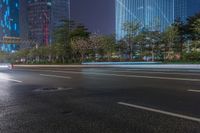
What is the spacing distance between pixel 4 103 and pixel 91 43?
50194mm

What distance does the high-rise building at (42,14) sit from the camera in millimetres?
130250

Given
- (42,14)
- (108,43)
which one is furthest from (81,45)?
(42,14)

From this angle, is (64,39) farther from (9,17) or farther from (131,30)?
(9,17)

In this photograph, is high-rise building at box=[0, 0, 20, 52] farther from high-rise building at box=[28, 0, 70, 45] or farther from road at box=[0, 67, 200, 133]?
road at box=[0, 67, 200, 133]

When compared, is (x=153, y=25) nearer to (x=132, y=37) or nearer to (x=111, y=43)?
(x=132, y=37)

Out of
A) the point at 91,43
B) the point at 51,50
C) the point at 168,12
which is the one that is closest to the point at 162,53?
the point at 91,43

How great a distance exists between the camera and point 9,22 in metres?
182

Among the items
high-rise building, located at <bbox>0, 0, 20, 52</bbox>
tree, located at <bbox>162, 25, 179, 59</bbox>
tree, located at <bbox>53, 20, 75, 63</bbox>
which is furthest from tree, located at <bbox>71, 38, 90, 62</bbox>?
high-rise building, located at <bbox>0, 0, 20, 52</bbox>

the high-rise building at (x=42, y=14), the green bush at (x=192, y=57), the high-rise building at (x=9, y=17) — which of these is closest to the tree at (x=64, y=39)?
the green bush at (x=192, y=57)

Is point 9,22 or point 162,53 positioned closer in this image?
point 162,53

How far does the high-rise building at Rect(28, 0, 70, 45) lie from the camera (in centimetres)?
13025

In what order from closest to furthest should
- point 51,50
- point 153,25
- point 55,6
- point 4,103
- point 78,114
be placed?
point 78,114 < point 4,103 < point 153,25 < point 51,50 < point 55,6

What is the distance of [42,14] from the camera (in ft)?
437

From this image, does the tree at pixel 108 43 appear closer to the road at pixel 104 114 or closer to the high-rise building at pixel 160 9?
the road at pixel 104 114
